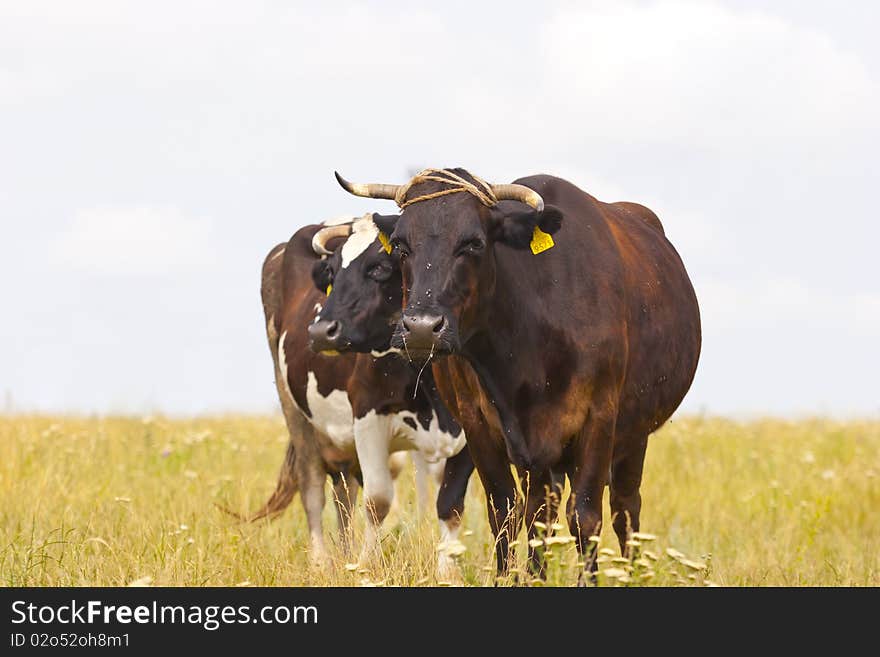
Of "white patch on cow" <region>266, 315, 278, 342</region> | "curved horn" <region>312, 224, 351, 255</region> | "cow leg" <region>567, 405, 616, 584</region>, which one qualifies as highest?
"white patch on cow" <region>266, 315, 278, 342</region>

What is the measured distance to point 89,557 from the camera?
7.78 meters

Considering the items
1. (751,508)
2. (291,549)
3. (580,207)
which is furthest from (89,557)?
(751,508)

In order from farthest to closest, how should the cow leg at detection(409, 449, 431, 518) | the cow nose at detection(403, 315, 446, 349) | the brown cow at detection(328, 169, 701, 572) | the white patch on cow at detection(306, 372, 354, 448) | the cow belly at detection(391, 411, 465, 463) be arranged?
1. the white patch on cow at detection(306, 372, 354, 448)
2. the cow leg at detection(409, 449, 431, 518)
3. the cow belly at detection(391, 411, 465, 463)
4. the brown cow at detection(328, 169, 701, 572)
5. the cow nose at detection(403, 315, 446, 349)

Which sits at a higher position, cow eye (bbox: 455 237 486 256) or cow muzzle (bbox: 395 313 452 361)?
cow eye (bbox: 455 237 486 256)

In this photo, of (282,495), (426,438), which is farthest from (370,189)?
(282,495)

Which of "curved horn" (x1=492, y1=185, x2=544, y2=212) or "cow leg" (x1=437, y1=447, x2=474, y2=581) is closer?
"curved horn" (x1=492, y1=185, x2=544, y2=212)

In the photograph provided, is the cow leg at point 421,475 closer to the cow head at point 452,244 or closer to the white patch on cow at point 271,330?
the white patch on cow at point 271,330

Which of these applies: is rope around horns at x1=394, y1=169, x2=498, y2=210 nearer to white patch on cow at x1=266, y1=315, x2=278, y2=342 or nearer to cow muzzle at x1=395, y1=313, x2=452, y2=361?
cow muzzle at x1=395, y1=313, x2=452, y2=361

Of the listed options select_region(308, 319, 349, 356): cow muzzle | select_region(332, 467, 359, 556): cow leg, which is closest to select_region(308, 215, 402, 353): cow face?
select_region(308, 319, 349, 356): cow muzzle

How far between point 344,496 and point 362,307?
230cm

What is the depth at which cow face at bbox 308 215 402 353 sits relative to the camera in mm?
8414

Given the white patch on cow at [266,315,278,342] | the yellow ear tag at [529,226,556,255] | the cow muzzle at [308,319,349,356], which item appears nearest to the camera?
the yellow ear tag at [529,226,556,255]

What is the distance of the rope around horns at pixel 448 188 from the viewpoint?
6617mm

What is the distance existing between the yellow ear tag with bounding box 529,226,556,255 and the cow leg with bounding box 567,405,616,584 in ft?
2.97
